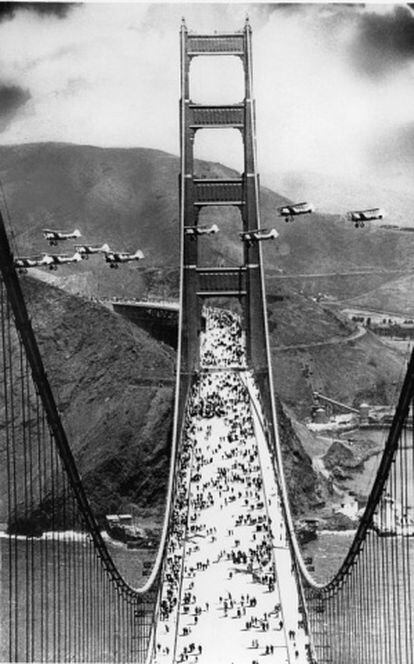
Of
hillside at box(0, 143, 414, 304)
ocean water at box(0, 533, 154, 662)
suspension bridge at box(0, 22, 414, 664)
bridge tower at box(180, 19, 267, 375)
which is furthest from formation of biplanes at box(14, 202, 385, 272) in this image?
hillside at box(0, 143, 414, 304)

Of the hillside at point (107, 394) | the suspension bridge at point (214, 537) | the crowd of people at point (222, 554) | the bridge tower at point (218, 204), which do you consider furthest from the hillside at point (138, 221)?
the crowd of people at point (222, 554)

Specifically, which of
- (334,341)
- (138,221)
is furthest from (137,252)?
(138,221)

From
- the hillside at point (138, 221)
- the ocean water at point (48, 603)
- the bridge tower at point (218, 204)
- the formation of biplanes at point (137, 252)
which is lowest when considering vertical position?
the ocean water at point (48, 603)

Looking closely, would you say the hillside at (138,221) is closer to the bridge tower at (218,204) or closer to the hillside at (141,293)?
the hillside at (141,293)

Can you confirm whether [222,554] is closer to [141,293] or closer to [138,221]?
[141,293]

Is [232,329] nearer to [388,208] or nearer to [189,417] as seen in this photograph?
[388,208]

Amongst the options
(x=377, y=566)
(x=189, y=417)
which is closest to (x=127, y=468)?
(x=189, y=417)
